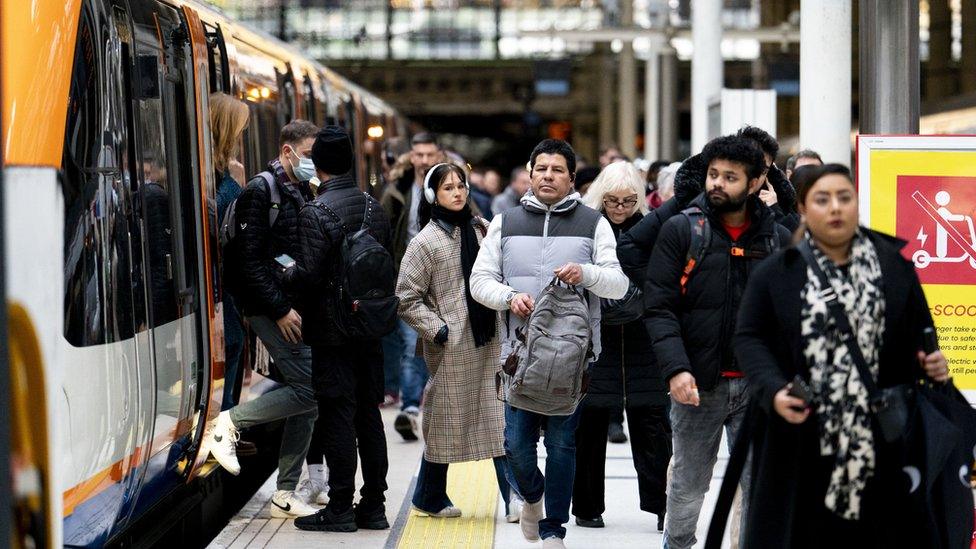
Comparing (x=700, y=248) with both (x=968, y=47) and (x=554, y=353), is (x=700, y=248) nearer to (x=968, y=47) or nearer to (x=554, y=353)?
(x=554, y=353)

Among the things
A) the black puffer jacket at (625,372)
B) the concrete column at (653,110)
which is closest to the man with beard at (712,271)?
the black puffer jacket at (625,372)

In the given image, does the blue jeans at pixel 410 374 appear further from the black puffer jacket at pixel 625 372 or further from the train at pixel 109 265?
the black puffer jacket at pixel 625 372

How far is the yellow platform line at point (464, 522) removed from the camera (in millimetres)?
7055

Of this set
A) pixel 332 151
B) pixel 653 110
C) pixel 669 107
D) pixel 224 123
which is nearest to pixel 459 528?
pixel 332 151

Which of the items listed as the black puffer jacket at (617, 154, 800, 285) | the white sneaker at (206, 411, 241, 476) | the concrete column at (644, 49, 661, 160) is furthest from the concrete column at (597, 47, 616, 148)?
the black puffer jacket at (617, 154, 800, 285)

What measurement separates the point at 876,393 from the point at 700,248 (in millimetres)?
1216

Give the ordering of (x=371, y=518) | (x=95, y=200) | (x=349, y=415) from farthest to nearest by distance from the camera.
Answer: (x=371, y=518), (x=349, y=415), (x=95, y=200)

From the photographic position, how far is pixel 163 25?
693 cm

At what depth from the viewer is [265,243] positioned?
7461mm

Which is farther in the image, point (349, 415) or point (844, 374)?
point (349, 415)

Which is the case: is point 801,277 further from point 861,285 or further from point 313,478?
Answer: point 313,478

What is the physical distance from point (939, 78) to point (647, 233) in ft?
80.2

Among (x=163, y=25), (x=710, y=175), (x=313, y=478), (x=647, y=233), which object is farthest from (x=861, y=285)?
(x=313, y=478)

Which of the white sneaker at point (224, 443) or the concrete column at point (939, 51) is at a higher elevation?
the concrete column at point (939, 51)
